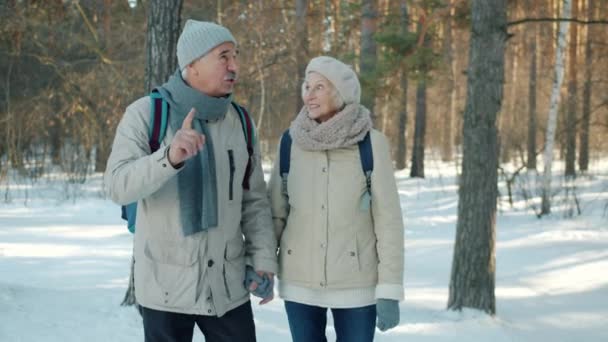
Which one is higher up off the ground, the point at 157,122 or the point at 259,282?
the point at 157,122

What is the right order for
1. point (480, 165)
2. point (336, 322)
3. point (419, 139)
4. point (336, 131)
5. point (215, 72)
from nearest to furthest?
point (215, 72), point (336, 131), point (336, 322), point (480, 165), point (419, 139)

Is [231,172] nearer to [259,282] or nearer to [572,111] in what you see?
[259,282]

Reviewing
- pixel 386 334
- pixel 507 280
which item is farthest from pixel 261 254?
pixel 507 280

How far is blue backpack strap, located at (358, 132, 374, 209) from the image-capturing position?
2747 millimetres

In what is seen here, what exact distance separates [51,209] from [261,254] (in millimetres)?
10482

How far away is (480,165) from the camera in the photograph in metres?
5.45

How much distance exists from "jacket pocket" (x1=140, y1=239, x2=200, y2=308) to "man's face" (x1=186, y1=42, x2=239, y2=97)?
584mm

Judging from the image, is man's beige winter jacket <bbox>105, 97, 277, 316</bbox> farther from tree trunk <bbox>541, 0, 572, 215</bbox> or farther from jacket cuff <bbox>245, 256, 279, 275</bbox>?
tree trunk <bbox>541, 0, 572, 215</bbox>

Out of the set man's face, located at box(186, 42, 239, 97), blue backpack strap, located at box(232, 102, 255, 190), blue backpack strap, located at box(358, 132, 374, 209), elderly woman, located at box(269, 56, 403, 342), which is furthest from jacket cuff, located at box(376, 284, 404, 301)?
man's face, located at box(186, 42, 239, 97)

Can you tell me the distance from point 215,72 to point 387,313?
118cm

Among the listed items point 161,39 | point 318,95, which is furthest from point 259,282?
point 161,39

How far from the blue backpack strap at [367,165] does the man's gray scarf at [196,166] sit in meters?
0.65

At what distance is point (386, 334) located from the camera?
187 inches

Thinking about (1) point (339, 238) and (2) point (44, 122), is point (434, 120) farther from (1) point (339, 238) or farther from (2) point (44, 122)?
(1) point (339, 238)
